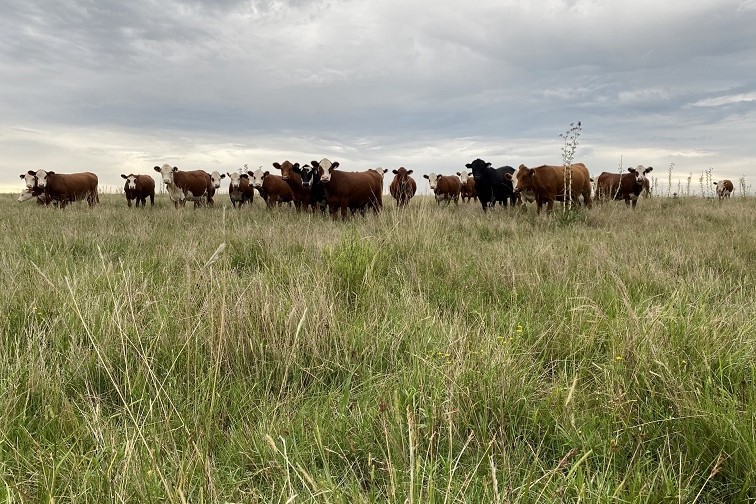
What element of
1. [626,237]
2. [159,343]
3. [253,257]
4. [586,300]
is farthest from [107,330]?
[626,237]

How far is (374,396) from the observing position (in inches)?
79.4

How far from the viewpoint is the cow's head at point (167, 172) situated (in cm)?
1753

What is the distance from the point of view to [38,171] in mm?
16453

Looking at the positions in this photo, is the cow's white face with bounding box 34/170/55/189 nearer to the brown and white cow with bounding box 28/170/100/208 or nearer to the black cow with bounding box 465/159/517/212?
the brown and white cow with bounding box 28/170/100/208

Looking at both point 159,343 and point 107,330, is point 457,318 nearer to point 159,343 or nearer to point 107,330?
point 159,343

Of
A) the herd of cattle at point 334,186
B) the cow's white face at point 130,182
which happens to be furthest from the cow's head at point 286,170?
the cow's white face at point 130,182

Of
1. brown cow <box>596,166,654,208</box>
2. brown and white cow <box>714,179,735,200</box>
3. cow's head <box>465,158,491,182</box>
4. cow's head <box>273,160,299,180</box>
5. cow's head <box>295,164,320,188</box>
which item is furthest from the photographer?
brown and white cow <box>714,179,735,200</box>

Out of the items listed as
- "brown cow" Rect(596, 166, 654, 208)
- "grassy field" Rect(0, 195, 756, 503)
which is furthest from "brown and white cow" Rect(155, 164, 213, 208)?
"brown cow" Rect(596, 166, 654, 208)

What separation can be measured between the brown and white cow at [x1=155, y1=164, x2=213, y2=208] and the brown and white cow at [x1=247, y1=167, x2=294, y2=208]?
2384 mm

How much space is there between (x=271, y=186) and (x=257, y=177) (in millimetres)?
1406

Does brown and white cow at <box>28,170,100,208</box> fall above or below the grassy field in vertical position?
above

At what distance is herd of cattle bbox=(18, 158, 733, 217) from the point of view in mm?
12320

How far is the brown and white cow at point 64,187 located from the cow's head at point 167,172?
279 centimetres

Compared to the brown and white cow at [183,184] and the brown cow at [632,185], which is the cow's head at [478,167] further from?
the brown and white cow at [183,184]
